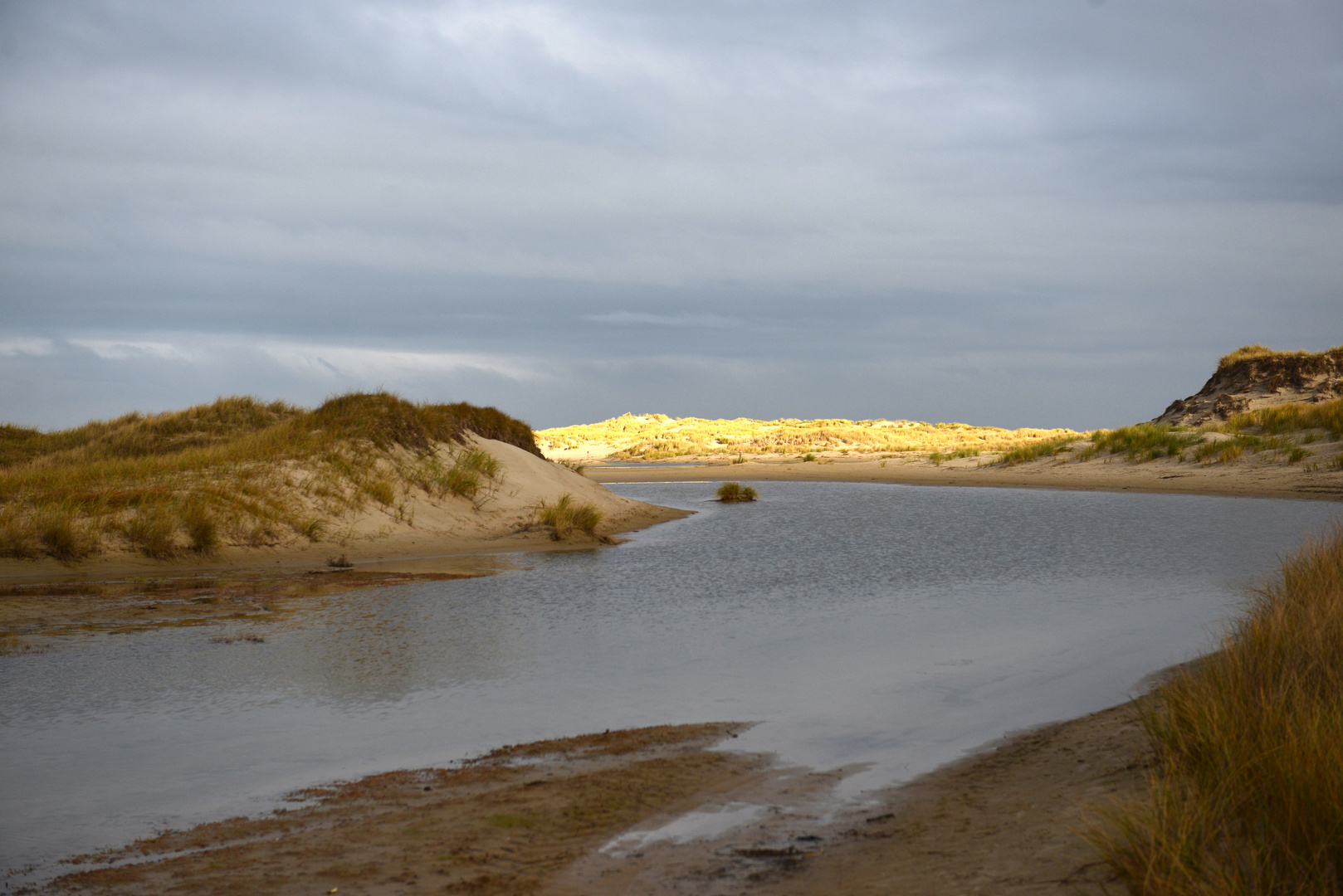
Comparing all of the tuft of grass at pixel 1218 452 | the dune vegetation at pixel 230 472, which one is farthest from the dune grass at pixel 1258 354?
the dune vegetation at pixel 230 472

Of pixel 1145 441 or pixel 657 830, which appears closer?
pixel 657 830

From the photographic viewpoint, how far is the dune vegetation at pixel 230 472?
43.2 feet

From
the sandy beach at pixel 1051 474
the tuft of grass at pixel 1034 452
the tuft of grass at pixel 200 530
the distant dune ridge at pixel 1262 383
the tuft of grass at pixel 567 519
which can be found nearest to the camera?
the tuft of grass at pixel 200 530

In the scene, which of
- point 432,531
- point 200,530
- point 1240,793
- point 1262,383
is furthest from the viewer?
point 1262,383

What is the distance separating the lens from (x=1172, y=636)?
26.6 feet

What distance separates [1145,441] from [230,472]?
30.6 m

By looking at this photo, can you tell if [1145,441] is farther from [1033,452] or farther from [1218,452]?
[1033,452]

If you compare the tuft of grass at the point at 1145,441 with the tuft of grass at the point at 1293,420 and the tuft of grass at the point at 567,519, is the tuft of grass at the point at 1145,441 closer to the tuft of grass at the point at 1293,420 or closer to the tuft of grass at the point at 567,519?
the tuft of grass at the point at 1293,420

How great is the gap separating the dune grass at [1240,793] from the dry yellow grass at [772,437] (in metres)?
42.2

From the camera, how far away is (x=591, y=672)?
750 centimetres

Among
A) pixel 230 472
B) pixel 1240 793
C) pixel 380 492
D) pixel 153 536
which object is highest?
pixel 230 472

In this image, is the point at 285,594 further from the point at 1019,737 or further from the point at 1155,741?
the point at 1155,741

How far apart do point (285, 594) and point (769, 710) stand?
752 cm

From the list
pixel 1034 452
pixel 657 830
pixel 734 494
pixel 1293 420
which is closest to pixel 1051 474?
pixel 1034 452
